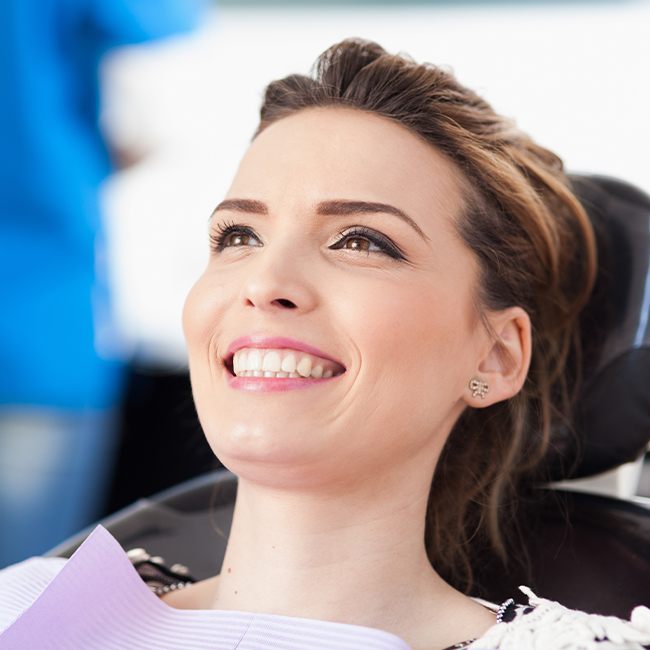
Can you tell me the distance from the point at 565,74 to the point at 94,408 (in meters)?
1.63

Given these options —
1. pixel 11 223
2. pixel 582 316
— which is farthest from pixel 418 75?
pixel 11 223

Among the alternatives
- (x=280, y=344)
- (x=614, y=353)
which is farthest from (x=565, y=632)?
(x=614, y=353)

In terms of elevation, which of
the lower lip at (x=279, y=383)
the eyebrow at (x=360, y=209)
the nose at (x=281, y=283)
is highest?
the eyebrow at (x=360, y=209)

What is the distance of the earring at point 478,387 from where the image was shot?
138 centimetres

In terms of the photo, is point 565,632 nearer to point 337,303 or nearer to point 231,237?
point 337,303

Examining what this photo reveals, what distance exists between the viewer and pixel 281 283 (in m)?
1.21

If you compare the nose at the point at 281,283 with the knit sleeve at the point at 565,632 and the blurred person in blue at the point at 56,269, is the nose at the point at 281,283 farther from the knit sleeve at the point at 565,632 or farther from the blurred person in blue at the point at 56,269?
the blurred person in blue at the point at 56,269

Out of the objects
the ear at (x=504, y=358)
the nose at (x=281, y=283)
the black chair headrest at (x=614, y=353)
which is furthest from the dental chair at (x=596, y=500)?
the nose at (x=281, y=283)

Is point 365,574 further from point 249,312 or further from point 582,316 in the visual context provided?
point 582,316

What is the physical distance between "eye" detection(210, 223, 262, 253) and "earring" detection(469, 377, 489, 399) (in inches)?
12.2

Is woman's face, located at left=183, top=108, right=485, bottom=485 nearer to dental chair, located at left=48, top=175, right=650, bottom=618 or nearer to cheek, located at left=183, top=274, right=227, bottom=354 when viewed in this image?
cheek, located at left=183, top=274, right=227, bottom=354

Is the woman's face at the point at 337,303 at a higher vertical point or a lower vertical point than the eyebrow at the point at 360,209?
lower

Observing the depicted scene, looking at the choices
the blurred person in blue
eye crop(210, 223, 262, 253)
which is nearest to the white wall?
the blurred person in blue

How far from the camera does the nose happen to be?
1210 mm
